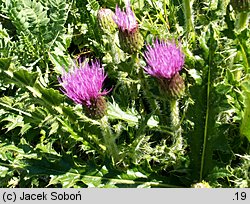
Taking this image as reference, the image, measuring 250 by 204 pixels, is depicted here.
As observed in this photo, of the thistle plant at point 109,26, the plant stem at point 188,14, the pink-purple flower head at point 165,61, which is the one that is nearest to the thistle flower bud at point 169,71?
the pink-purple flower head at point 165,61

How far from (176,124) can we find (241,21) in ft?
1.84

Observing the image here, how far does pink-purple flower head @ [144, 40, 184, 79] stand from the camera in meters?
2.21

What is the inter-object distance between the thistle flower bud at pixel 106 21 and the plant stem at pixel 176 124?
22.9 inches

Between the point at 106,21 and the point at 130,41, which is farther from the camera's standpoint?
the point at 106,21

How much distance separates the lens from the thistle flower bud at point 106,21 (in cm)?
264

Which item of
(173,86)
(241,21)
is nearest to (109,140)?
(173,86)

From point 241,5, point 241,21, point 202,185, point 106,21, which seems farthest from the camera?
point 106,21

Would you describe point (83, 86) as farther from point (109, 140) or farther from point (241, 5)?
point (241, 5)

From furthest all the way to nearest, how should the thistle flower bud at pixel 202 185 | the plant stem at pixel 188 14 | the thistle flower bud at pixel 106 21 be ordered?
1. the plant stem at pixel 188 14
2. the thistle flower bud at pixel 106 21
3. the thistle flower bud at pixel 202 185

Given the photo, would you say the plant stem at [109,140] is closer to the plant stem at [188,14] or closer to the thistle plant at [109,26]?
the thistle plant at [109,26]

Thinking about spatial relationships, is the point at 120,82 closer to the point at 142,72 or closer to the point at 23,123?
the point at 142,72

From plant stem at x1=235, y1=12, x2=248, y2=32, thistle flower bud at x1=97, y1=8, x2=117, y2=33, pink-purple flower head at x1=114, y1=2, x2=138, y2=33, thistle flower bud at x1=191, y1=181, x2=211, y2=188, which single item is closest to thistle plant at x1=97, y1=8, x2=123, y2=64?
thistle flower bud at x1=97, y1=8, x2=117, y2=33

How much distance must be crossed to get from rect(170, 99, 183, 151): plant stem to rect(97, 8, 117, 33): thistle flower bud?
582 millimetres

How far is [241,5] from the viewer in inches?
88.7
